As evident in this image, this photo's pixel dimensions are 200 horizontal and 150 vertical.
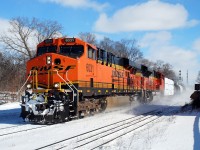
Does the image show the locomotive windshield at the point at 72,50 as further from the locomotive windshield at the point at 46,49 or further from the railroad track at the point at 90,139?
the railroad track at the point at 90,139

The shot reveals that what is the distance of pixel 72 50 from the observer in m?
14.8

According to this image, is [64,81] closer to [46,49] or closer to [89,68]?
[89,68]

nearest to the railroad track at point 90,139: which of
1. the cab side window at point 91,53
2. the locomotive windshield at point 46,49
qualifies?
the cab side window at point 91,53

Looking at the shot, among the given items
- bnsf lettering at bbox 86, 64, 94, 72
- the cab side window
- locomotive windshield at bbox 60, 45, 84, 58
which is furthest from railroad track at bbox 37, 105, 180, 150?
the cab side window

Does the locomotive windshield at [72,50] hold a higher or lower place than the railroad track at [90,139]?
higher

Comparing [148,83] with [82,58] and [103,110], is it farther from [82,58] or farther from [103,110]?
[82,58]

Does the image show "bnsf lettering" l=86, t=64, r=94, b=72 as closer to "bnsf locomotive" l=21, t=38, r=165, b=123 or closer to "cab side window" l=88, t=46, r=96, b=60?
"bnsf locomotive" l=21, t=38, r=165, b=123

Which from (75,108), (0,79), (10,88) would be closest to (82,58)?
(75,108)

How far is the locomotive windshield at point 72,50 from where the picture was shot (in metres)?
14.7

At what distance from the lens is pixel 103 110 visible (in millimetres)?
18844

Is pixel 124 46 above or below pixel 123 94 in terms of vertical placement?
above

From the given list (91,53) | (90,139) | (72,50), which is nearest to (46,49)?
(72,50)

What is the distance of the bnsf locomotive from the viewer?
1342 cm

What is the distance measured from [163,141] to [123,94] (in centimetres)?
1303
